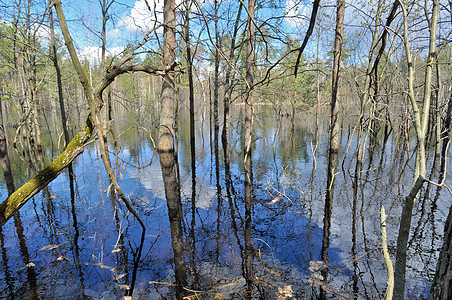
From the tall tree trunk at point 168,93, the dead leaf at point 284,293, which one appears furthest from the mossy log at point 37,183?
the tall tree trunk at point 168,93

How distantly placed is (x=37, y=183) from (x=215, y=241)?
3802 mm

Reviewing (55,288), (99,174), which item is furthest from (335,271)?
(99,174)

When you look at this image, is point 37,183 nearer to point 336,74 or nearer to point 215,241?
point 215,241

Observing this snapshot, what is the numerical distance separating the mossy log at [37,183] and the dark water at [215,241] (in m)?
0.83

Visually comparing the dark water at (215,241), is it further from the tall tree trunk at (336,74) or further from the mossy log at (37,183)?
the tall tree trunk at (336,74)

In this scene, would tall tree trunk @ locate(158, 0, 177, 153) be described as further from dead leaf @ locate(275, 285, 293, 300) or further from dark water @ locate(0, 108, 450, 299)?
dead leaf @ locate(275, 285, 293, 300)

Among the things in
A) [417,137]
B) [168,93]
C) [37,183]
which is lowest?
[37,183]

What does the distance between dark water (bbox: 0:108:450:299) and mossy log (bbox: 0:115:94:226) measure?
0.83 m

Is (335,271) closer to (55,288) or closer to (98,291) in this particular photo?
(98,291)

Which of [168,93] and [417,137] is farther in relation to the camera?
[168,93]

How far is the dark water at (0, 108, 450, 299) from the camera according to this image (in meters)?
4.07

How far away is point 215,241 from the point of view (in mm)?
5480

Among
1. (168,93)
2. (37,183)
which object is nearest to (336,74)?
(168,93)

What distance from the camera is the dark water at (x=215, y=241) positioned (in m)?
4.07
